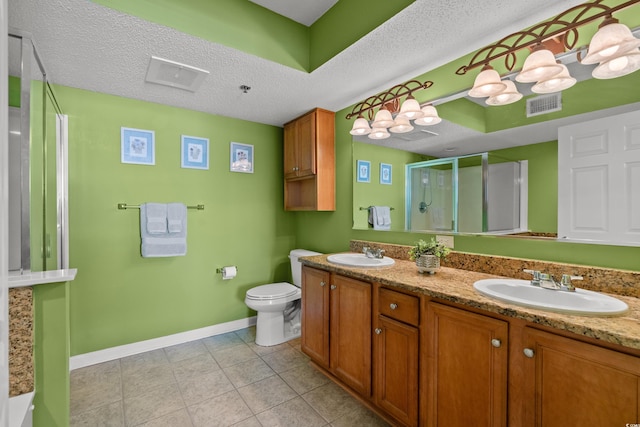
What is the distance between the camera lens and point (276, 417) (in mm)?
1739

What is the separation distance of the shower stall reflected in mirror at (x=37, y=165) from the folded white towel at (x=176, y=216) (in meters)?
0.73

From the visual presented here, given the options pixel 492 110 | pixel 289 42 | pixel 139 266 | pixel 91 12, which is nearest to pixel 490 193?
pixel 492 110

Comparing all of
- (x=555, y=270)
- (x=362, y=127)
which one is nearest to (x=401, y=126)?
(x=362, y=127)

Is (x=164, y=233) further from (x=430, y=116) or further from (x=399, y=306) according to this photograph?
(x=430, y=116)

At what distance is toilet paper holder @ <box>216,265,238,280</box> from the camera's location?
2906 mm

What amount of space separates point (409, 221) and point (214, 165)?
2.00m

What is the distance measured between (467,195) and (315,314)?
137cm

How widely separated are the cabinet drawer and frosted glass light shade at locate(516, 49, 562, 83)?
→ 124 centimetres

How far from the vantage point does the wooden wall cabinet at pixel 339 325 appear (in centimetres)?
177

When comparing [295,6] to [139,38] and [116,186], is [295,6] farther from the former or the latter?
[116,186]

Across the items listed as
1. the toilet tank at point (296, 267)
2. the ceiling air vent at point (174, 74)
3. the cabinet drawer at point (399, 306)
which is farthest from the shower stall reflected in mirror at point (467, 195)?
the ceiling air vent at point (174, 74)

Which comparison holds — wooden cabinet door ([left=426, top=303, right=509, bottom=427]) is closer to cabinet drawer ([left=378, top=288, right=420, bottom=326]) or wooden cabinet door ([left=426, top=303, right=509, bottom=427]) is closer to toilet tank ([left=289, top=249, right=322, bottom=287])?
cabinet drawer ([left=378, top=288, right=420, bottom=326])

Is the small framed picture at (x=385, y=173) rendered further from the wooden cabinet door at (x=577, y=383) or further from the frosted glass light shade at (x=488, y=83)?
the wooden cabinet door at (x=577, y=383)

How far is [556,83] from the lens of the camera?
1.39 m
